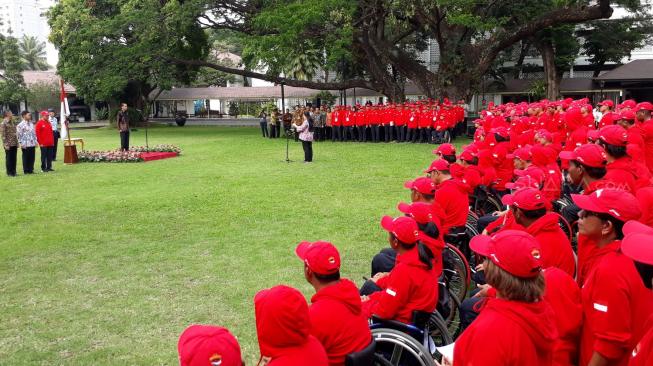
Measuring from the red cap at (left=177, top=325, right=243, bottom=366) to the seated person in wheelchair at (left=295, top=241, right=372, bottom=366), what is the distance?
3.25 feet

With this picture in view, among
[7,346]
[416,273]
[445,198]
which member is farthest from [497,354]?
[7,346]

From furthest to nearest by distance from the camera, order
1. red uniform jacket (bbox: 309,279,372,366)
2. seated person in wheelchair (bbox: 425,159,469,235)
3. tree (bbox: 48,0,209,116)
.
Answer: tree (bbox: 48,0,209,116) < seated person in wheelchair (bbox: 425,159,469,235) < red uniform jacket (bbox: 309,279,372,366)

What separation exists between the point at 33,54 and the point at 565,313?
84.6 metres

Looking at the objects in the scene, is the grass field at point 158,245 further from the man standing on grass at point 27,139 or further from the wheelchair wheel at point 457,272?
the wheelchair wheel at point 457,272

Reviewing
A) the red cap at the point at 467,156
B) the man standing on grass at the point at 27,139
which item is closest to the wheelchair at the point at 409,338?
the red cap at the point at 467,156

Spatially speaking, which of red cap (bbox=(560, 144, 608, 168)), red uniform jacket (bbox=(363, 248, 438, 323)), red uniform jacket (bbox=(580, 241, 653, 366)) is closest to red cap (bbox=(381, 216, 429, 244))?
red uniform jacket (bbox=(363, 248, 438, 323))

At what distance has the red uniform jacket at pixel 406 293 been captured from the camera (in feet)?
13.2

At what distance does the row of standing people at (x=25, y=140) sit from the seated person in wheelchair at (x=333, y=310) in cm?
1423

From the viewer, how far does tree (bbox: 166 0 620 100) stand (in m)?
23.6

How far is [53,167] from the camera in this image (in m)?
17.2

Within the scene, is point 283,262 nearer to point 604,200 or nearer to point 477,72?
point 604,200

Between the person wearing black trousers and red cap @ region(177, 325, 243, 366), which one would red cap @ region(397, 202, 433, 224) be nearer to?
red cap @ region(177, 325, 243, 366)

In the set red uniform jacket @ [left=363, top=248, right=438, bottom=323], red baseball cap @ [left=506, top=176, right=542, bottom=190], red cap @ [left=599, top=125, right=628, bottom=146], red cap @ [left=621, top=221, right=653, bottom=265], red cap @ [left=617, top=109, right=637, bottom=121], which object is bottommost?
red uniform jacket @ [left=363, top=248, right=438, bottom=323]

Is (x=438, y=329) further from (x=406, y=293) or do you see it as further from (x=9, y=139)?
(x=9, y=139)
